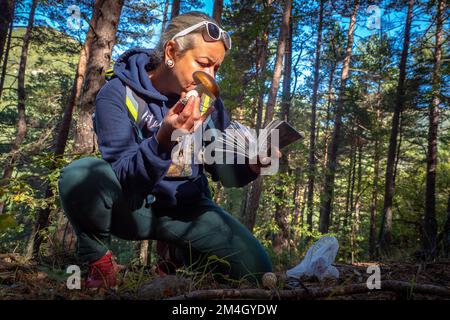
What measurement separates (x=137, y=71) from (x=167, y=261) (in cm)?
147

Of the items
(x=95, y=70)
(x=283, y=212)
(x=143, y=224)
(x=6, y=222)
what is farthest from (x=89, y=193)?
(x=283, y=212)

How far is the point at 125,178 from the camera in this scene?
1.81 m

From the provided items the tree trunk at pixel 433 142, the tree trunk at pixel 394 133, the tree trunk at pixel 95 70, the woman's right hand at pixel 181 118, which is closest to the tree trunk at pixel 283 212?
the tree trunk at pixel 394 133

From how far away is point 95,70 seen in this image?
148 inches

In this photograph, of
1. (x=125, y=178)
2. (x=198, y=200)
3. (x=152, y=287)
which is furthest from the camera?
(x=198, y=200)

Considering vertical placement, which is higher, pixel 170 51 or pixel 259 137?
pixel 170 51

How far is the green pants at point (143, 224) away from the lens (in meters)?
1.82

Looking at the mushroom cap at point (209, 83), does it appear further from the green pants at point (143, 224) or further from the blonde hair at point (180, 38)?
the green pants at point (143, 224)

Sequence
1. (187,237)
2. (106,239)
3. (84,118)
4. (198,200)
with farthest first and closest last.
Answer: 1. (84,118)
2. (198,200)
3. (187,237)
4. (106,239)

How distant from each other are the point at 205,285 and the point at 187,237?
1.40 feet

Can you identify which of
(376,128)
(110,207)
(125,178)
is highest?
(376,128)

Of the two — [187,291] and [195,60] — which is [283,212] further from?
[187,291]
